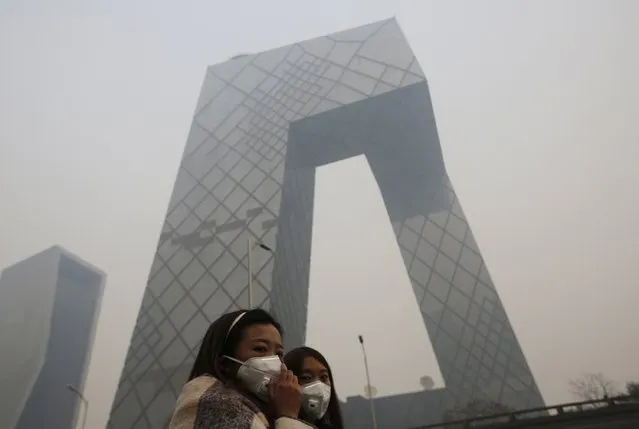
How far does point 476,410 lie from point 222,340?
725 inches

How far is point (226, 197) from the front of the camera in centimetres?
1628

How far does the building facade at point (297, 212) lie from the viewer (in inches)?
548

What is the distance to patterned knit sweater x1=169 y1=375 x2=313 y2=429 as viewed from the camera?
1.02 meters

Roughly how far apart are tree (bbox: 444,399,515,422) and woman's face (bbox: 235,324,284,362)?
1702 centimetres

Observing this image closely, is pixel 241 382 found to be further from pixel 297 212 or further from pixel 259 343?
pixel 297 212

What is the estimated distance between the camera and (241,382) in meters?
1.28

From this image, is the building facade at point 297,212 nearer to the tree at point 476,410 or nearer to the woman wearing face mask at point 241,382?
Answer: the tree at point 476,410

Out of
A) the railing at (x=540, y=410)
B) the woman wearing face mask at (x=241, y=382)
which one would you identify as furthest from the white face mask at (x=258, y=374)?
the railing at (x=540, y=410)

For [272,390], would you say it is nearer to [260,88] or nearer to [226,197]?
[226,197]

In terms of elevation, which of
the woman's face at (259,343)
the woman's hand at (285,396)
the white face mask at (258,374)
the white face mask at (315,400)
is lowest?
the white face mask at (315,400)

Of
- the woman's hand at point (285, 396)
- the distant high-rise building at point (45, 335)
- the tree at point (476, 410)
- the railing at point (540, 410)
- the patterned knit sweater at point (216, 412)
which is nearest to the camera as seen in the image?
the patterned knit sweater at point (216, 412)

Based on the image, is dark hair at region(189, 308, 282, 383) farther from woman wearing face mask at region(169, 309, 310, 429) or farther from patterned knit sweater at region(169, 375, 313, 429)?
patterned knit sweater at region(169, 375, 313, 429)

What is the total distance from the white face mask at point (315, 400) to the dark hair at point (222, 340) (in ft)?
1.14

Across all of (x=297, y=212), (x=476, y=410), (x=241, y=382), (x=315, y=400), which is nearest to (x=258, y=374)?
(x=241, y=382)
